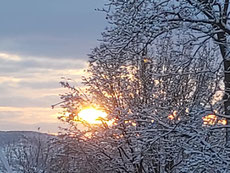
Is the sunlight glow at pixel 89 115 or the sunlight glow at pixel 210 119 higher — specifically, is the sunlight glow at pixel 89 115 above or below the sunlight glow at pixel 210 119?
above

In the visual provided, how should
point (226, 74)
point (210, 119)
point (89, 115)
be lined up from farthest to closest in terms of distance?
point (89, 115)
point (226, 74)
point (210, 119)

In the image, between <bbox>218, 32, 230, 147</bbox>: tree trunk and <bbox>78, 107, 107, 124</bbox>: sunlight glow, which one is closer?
<bbox>218, 32, 230, 147</bbox>: tree trunk

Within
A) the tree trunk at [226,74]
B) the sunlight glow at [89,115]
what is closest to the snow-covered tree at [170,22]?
the tree trunk at [226,74]

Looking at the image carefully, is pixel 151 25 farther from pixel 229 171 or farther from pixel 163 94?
pixel 163 94

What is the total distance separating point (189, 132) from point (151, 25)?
1.81 metres

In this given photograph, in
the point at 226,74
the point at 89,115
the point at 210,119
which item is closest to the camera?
the point at 210,119

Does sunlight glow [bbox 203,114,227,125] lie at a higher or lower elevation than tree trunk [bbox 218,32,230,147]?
lower

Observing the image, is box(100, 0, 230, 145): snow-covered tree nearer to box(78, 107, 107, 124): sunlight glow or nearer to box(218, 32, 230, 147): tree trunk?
box(218, 32, 230, 147): tree trunk

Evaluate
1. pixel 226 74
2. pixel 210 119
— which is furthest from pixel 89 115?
pixel 210 119

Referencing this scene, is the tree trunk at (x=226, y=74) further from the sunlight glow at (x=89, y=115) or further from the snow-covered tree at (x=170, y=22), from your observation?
the sunlight glow at (x=89, y=115)

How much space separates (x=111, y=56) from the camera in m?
7.87

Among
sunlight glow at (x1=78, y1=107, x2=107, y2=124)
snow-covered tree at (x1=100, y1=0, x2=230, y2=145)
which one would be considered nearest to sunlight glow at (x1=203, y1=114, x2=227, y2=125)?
snow-covered tree at (x1=100, y1=0, x2=230, y2=145)

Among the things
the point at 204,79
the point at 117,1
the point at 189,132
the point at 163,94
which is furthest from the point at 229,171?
the point at 204,79

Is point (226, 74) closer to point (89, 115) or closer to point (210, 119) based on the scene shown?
point (210, 119)
